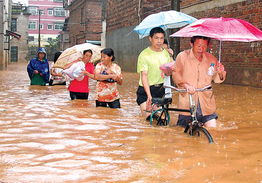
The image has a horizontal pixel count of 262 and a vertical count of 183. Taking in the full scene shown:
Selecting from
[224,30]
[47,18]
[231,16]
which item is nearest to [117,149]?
[224,30]

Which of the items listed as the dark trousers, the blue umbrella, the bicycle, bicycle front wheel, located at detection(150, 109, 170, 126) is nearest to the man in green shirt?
bicycle front wheel, located at detection(150, 109, 170, 126)

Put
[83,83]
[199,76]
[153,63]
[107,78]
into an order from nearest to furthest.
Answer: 1. [199,76]
2. [153,63]
3. [107,78]
4. [83,83]

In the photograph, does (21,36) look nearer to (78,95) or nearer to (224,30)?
(78,95)

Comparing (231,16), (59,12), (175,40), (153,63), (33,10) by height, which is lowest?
(153,63)

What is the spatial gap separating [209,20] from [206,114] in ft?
4.09

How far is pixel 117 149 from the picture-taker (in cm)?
486

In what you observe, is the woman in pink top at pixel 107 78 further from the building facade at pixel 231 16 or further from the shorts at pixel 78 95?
the building facade at pixel 231 16

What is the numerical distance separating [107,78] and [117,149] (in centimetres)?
320

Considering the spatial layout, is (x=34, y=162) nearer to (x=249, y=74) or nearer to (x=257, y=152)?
(x=257, y=152)

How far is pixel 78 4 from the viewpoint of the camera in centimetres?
4428

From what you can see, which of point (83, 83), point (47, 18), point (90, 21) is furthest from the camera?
point (47, 18)

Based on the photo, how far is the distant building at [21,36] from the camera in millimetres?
59562

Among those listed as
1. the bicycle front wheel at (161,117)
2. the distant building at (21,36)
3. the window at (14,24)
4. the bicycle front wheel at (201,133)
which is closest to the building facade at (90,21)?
the window at (14,24)

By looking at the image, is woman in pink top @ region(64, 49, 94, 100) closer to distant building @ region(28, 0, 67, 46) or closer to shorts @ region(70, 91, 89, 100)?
shorts @ region(70, 91, 89, 100)
